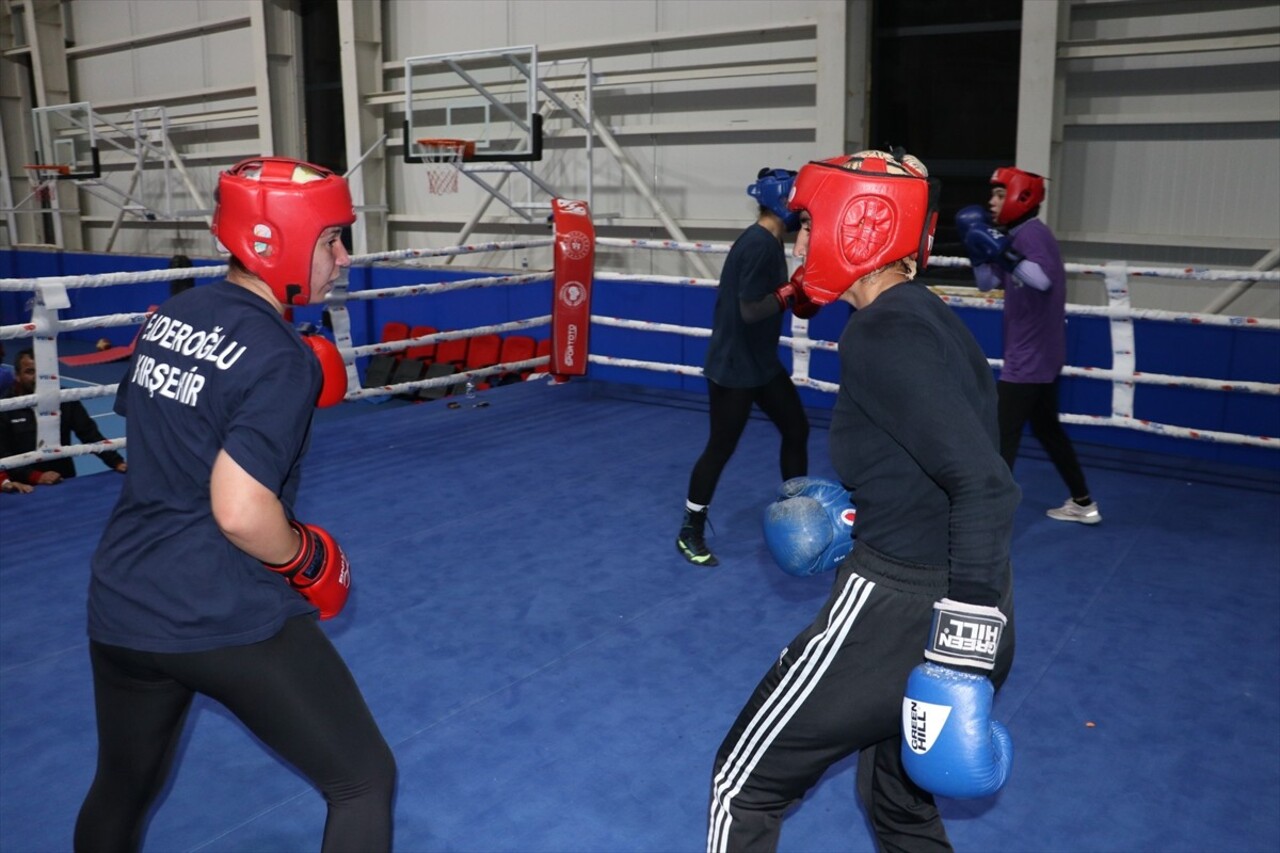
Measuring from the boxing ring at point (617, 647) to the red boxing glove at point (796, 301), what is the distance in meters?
1.03

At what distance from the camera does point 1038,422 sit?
4422 millimetres

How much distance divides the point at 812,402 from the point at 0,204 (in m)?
12.9

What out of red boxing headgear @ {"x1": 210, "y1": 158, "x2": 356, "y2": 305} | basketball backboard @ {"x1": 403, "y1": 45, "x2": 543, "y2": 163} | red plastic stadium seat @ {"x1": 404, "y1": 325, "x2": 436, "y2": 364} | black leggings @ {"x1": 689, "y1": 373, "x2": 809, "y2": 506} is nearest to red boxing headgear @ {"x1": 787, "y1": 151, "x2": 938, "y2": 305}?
red boxing headgear @ {"x1": 210, "y1": 158, "x2": 356, "y2": 305}

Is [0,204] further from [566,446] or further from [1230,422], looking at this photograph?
[1230,422]

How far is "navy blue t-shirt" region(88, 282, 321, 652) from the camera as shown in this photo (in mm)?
1456

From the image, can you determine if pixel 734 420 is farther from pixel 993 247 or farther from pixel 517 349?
pixel 517 349

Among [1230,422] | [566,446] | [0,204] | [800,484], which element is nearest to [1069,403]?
[1230,422]

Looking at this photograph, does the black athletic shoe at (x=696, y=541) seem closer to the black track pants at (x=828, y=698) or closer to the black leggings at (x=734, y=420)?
the black leggings at (x=734, y=420)

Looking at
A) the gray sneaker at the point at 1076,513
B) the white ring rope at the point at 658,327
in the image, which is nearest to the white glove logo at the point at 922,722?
the gray sneaker at the point at 1076,513

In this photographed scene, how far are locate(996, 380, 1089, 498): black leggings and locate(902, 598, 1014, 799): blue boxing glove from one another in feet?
9.48

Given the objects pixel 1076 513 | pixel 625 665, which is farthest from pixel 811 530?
pixel 1076 513

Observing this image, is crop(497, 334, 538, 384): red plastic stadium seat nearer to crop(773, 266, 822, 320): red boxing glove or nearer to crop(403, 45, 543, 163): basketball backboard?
crop(403, 45, 543, 163): basketball backboard

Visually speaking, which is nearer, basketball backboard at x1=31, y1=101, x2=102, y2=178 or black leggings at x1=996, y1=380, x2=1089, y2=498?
black leggings at x1=996, y1=380, x2=1089, y2=498

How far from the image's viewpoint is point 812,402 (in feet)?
22.0
